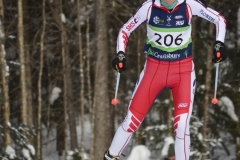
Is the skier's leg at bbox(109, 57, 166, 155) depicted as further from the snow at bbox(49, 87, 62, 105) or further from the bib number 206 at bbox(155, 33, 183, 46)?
the snow at bbox(49, 87, 62, 105)

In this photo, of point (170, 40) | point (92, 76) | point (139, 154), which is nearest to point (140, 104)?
point (170, 40)

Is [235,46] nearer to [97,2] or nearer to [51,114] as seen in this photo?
[97,2]

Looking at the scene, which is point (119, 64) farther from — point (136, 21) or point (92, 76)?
point (92, 76)

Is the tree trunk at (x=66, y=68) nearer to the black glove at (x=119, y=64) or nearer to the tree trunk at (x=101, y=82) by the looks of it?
the tree trunk at (x=101, y=82)

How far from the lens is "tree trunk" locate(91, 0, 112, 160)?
11359mm

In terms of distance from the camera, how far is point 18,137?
348 inches

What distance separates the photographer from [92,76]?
16.8 meters

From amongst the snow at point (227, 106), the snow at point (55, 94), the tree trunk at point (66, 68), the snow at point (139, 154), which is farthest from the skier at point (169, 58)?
the snow at point (55, 94)

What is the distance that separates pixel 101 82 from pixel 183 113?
6.60 metres

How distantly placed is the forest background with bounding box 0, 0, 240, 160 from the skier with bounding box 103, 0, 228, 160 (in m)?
3.57

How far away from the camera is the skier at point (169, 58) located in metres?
4.85

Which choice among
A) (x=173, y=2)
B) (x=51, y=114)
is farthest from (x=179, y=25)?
(x=51, y=114)

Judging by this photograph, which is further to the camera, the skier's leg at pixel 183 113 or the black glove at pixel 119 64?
the skier's leg at pixel 183 113

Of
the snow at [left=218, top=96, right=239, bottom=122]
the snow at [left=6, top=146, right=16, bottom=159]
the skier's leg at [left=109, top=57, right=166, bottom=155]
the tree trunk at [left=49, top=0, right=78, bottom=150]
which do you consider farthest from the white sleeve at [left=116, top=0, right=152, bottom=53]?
the tree trunk at [left=49, top=0, right=78, bottom=150]
